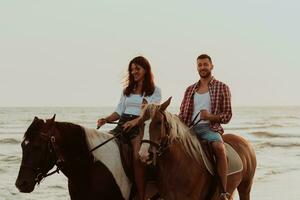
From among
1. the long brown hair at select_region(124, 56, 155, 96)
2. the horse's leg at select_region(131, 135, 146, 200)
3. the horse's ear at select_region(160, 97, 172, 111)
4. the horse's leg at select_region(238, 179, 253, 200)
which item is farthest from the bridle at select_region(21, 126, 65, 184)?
the horse's leg at select_region(238, 179, 253, 200)

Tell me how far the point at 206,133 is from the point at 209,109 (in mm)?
306

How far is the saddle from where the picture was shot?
630 centimetres

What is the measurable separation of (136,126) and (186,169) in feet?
2.45

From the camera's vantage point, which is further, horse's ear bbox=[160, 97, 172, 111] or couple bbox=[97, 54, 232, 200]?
couple bbox=[97, 54, 232, 200]

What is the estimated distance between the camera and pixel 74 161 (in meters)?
5.76

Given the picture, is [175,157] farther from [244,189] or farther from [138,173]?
[244,189]

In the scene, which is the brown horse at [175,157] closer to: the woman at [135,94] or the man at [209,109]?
the man at [209,109]

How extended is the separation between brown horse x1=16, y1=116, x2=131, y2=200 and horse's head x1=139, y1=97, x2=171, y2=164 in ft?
2.18

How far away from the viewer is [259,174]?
15.3 metres

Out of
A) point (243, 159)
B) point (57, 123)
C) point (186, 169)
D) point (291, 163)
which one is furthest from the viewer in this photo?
point (291, 163)

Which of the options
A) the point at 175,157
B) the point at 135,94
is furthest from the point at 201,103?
the point at 175,157

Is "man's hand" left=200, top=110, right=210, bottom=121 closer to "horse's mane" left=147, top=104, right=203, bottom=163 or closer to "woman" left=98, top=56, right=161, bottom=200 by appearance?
"horse's mane" left=147, top=104, right=203, bottom=163

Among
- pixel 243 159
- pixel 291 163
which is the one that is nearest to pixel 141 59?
pixel 243 159

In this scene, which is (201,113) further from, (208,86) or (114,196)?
(114,196)
